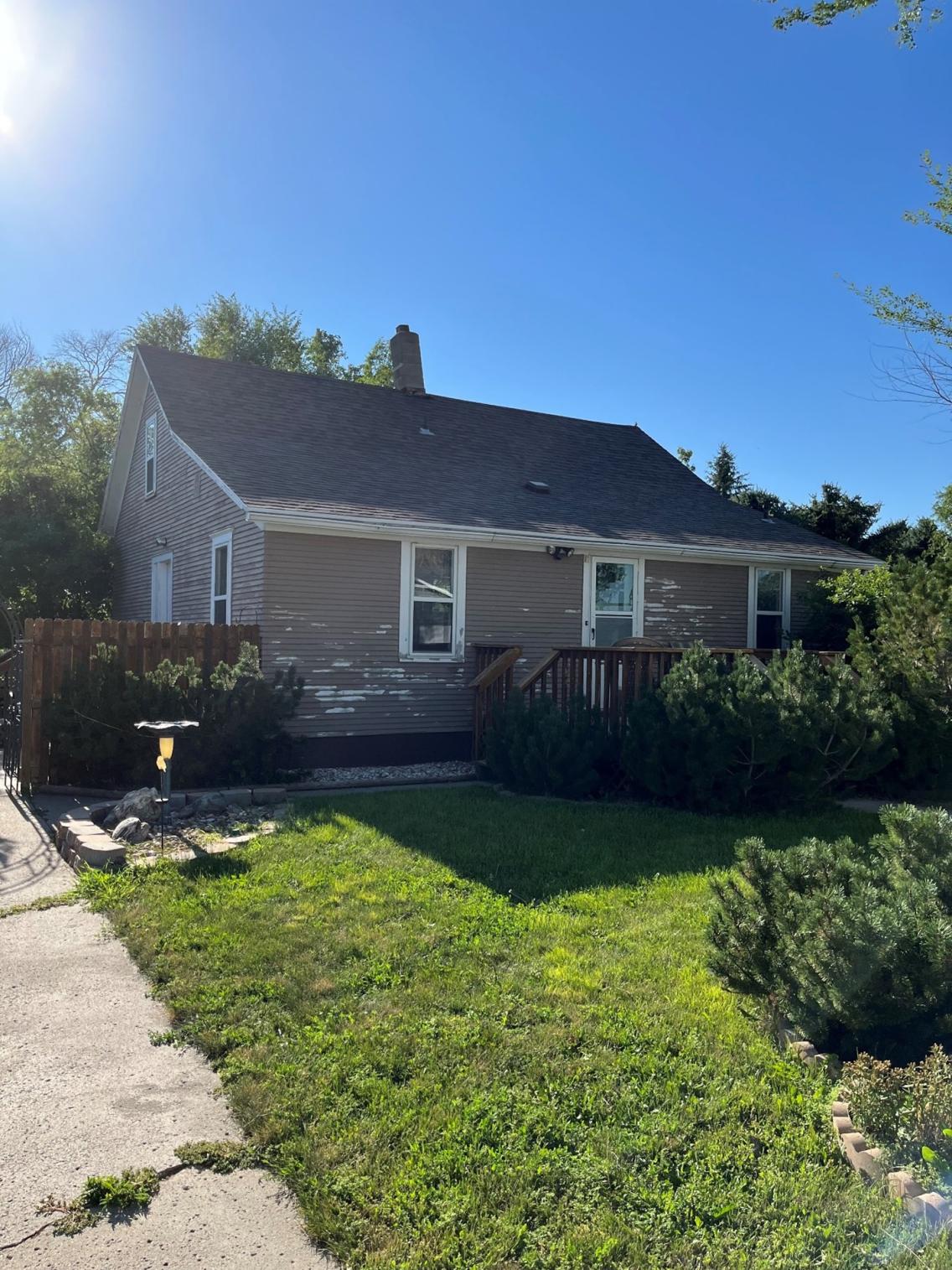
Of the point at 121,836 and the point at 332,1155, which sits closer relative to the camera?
the point at 332,1155

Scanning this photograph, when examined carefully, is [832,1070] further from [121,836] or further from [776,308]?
[776,308]

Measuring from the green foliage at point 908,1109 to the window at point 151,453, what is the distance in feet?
49.1

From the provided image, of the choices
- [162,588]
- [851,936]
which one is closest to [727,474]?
[162,588]

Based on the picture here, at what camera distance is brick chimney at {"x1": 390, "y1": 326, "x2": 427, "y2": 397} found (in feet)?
54.6

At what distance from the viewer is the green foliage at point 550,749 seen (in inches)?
322

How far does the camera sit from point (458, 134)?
11.6 meters

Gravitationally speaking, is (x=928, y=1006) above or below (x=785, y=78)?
below

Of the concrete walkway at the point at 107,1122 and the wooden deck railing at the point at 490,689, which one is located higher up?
the wooden deck railing at the point at 490,689

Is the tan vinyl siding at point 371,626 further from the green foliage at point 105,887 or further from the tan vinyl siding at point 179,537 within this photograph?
the green foliage at point 105,887

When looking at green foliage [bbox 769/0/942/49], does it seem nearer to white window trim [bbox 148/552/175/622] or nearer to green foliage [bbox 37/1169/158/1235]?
green foliage [bbox 37/1169/158/1235]

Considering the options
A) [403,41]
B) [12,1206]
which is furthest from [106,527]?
[12,1206]

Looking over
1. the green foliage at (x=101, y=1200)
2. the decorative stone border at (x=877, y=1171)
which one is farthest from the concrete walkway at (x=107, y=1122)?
the decorative stone border at (x=877, y=1171)

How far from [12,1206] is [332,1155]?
897 mm

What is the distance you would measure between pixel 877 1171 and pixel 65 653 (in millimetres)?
8061
